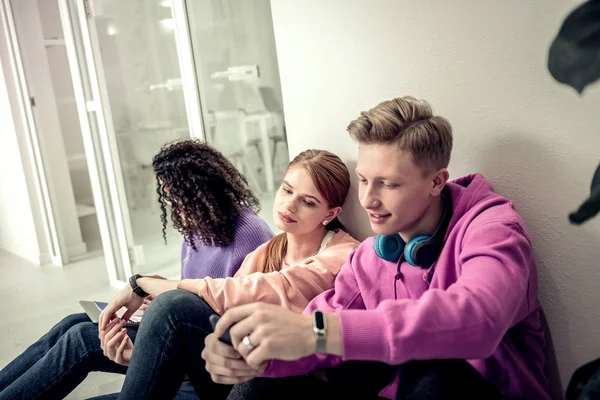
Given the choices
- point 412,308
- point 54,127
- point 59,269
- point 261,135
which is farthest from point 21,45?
point 412,308

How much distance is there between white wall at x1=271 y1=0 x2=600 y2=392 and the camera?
3.51 ft

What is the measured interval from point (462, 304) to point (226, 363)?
1.42 feet

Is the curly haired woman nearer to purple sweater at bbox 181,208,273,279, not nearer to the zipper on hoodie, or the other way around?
purple sweater at bbox 181,208,273,279

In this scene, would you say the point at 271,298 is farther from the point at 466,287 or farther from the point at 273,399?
the point at 466,287

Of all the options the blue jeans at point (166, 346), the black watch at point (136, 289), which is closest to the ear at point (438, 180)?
the blue jeans at point (166, 346)

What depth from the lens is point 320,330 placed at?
874 mm

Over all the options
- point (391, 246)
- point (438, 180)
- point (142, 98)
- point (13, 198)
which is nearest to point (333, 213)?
point (391, 246)

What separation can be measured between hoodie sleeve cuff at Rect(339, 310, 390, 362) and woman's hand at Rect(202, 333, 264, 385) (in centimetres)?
22

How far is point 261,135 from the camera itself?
122 inches

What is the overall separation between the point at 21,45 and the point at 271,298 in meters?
3.11

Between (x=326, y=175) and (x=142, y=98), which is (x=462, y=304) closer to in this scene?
(x=326, y=175)

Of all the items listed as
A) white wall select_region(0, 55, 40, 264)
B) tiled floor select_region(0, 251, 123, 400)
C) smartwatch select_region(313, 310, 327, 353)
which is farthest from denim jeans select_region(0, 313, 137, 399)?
white wall select_region(0, 55, 40, 264)

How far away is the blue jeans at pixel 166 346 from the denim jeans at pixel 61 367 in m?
0.35

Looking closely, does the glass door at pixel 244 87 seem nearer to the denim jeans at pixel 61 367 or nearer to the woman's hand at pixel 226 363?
the denim jeans at pixel 61 367
